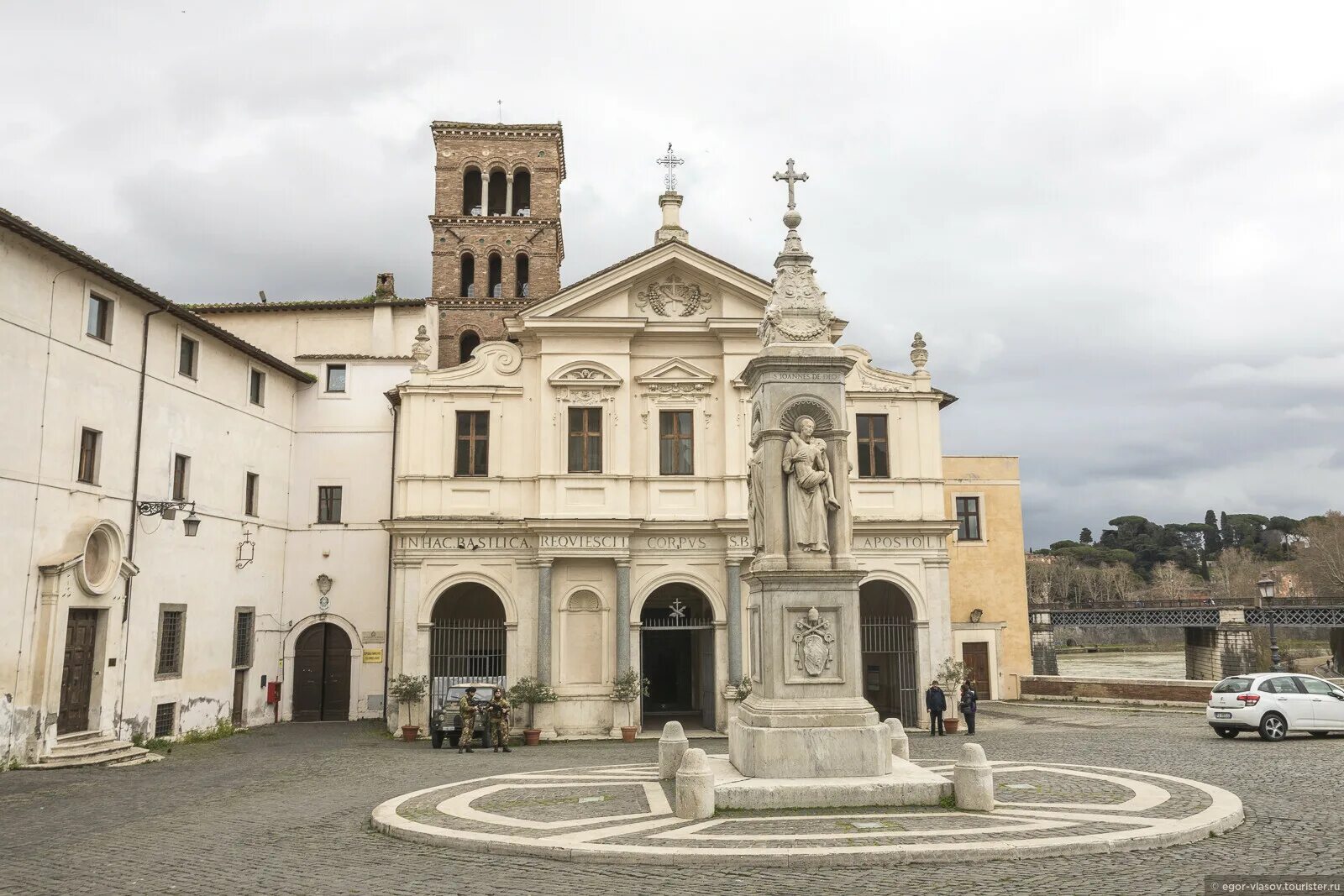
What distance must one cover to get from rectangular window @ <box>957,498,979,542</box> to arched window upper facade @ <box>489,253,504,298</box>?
18933 mm

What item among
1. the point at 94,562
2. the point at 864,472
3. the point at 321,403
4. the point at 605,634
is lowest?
the point at 605,634

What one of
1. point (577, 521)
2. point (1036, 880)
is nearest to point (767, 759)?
point (1036, 880)

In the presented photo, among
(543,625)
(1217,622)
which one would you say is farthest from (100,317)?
(1217,622)

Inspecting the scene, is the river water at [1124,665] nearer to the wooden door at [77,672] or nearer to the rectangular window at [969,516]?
the rectangular window at [969,516]

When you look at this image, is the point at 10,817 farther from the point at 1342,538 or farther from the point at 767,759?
the point at 1342,538

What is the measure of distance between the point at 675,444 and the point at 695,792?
15102 mm

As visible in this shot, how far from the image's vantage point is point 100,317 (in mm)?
19922

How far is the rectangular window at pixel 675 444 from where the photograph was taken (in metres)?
24.9

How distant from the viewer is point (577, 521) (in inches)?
931

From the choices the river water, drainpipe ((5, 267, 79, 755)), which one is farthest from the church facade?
the river water

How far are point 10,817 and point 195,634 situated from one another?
429 inches

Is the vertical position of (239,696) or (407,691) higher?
(407,691)

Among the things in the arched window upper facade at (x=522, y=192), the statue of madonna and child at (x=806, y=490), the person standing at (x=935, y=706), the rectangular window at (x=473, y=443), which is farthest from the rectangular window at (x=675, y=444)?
the arched window upper facade at (x=522, y=192)

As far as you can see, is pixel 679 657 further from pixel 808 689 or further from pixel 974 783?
pixel 974 783
